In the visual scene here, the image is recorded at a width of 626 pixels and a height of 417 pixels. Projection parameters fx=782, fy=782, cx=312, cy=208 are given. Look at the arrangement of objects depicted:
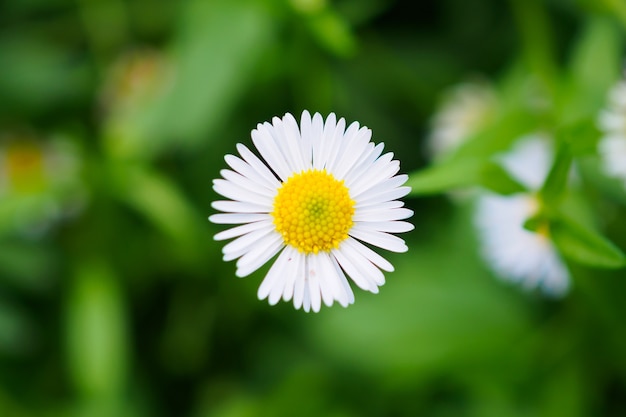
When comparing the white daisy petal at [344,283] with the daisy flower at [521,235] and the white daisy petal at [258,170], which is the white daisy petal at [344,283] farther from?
Result: the daisy flower at [521,235]

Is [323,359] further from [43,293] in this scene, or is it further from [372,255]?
[372,255]

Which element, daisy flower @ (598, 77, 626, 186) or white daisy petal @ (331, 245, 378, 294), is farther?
daisy flower @ (598, 77, 626, 186)

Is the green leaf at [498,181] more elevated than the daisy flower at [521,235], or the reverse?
the daisy flower at [521,235]

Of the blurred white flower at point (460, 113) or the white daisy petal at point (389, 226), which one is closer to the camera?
the white daisy petal at point (389, 226)

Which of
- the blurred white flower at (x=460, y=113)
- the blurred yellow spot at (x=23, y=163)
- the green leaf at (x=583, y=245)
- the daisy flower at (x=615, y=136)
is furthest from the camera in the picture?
the blurred yellow spot at (x=23, y=163)

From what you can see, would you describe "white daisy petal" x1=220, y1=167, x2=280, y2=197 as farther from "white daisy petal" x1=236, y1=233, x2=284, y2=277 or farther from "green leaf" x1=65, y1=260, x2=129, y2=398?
"green leaf" x1=65, y1=260, x2=129, y2=398

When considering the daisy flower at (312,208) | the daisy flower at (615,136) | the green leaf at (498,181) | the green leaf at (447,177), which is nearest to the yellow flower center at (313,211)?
the daisy flower at (312,208)

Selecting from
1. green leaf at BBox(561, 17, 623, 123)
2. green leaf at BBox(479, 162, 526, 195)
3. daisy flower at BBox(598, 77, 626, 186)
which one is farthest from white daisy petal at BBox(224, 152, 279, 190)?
green leaf at BBox(561, 17, 623, 123)

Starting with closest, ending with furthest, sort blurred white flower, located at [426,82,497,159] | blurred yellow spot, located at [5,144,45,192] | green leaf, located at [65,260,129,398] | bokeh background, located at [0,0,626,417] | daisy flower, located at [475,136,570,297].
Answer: daisy flower, located at [475,136,570,297]
bokeh background, located at [0,0,626,417]
green leaf, located at [65,260,129,398]
blurred white flower, located at [426,82,497,159]
blurred yellow spot, located at [5,144,45,192]

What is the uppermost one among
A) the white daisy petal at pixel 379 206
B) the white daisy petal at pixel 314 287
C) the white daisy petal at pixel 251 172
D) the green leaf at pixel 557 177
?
the green leaf at pixel 557 177
